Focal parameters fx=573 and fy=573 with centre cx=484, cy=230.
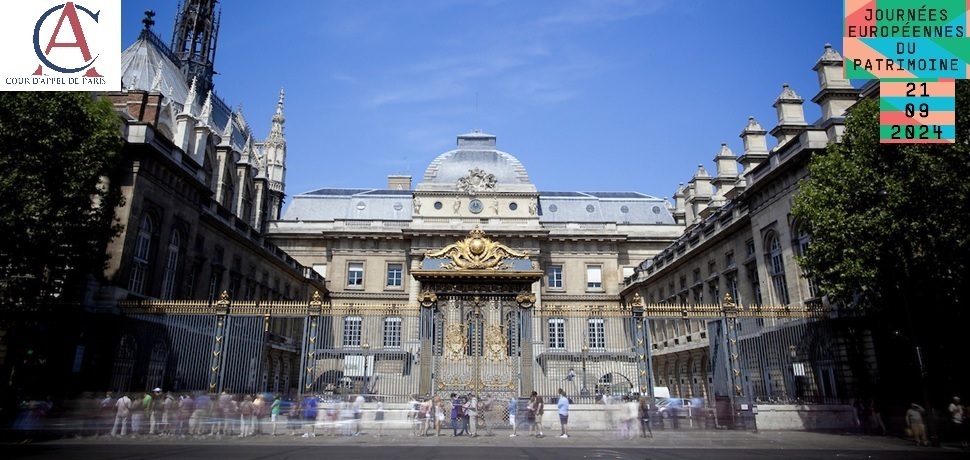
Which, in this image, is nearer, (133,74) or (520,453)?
(520,453)

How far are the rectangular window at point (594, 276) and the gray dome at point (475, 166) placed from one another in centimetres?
905

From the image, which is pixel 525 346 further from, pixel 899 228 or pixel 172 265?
pixel 172 265

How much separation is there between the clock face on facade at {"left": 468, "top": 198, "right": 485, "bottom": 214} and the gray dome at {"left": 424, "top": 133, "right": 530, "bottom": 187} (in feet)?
8.24

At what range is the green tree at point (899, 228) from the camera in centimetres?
1522

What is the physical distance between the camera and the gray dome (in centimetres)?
4856

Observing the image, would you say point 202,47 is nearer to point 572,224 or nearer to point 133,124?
point 572,224

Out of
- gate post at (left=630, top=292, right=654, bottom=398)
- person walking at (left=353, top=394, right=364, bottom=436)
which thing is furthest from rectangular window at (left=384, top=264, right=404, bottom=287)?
gate post at (left=630, top=292, right=654, bottom=398)

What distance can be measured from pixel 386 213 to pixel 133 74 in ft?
76.1

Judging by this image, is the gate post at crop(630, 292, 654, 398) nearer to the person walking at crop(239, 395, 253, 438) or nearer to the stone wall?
the stone wall

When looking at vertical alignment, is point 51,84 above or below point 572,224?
below

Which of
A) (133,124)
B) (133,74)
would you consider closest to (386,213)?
(133,74)

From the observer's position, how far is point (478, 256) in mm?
17469

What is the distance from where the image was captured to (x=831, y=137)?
21.1m

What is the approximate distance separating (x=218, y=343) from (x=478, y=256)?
322 inches
